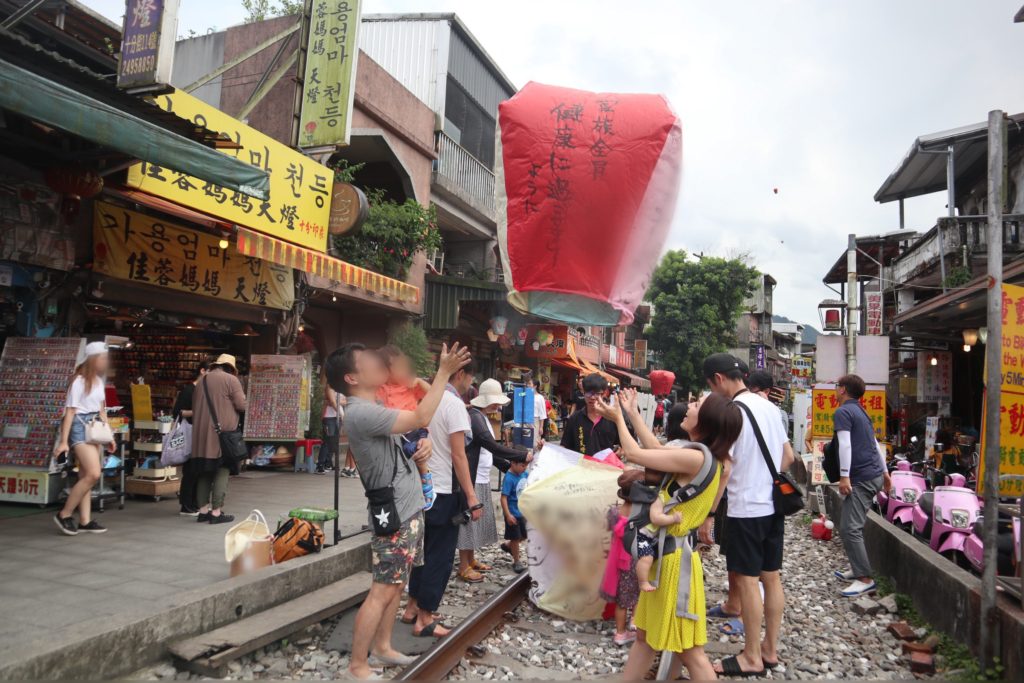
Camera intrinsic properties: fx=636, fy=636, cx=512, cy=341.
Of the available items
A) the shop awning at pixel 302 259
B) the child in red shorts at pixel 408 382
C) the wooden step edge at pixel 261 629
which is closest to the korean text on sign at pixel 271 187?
the shop awning at pixel 302 259

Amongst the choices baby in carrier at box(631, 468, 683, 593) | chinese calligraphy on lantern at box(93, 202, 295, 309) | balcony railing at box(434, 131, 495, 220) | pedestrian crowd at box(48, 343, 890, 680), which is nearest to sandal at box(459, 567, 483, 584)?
pedestrian crowd at box(48, 343, 890, 680)

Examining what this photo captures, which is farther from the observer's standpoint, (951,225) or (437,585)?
(951,225)

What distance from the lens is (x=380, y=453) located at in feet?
12.8

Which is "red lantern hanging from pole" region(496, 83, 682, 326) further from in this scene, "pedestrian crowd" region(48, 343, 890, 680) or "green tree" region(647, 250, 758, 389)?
"green tree" region(647, 250, 758, 389)

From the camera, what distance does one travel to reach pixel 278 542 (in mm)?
5527

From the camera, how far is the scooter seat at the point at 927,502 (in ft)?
23.3

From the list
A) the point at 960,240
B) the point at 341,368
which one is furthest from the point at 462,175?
the point at 341,368

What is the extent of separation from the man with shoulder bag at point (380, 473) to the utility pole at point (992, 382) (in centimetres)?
370

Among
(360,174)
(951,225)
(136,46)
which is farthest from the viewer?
(360,174)

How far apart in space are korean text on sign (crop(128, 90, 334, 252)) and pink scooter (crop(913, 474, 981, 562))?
7940 mm

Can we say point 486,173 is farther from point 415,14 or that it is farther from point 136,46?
point 136,46

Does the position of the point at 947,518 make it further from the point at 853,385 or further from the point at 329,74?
the point at 329,74

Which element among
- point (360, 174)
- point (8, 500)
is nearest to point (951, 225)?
point (360, 174)

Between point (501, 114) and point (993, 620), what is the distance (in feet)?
15.5
